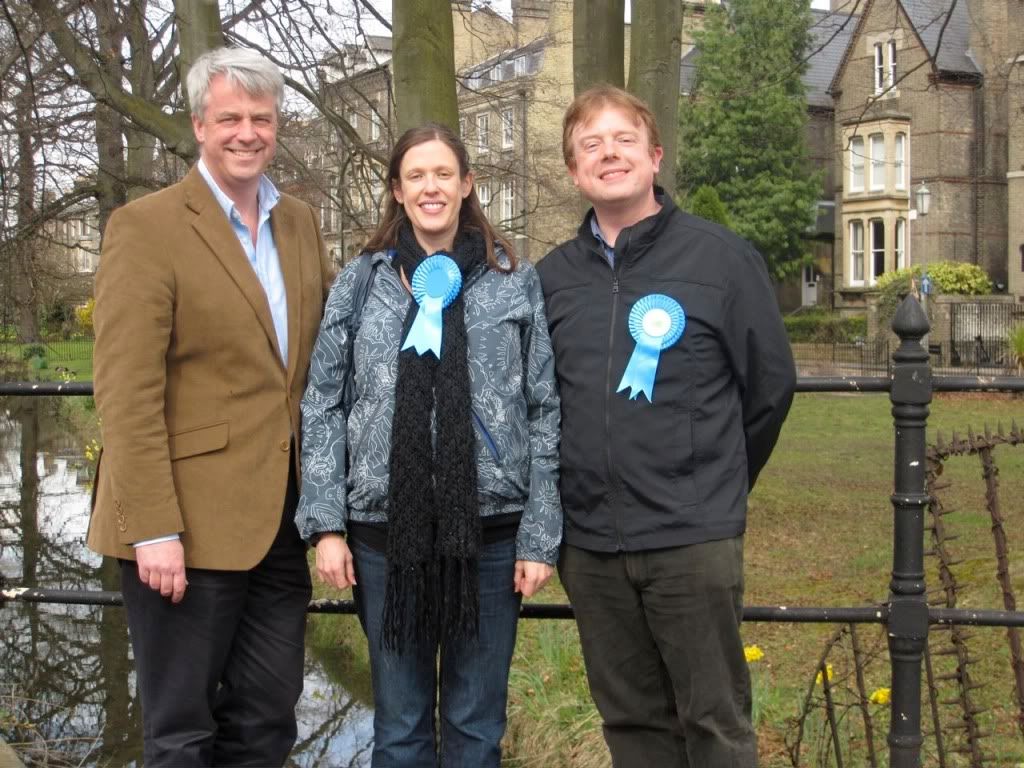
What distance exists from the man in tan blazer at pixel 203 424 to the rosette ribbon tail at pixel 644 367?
2.69 ft

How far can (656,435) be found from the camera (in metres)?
2.79

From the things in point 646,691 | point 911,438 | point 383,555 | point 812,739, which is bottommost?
point 812,739

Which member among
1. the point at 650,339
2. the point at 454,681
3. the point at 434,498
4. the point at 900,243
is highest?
the point at 900,243

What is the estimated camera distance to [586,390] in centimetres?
285

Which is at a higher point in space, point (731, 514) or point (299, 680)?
point (731, 514)

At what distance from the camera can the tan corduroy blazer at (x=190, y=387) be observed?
2750 millimetres

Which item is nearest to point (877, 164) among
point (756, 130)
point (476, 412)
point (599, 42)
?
point (756, 130)

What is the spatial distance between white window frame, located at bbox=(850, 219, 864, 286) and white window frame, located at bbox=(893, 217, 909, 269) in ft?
3.76

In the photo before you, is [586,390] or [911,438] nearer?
[586,390]

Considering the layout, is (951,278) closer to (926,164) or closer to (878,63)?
(926,164)

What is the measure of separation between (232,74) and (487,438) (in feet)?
3.45

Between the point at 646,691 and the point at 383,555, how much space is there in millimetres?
729

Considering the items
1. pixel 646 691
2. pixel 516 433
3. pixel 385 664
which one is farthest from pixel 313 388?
pixel 646 691

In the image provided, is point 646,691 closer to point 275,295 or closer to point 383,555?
point 383,555
